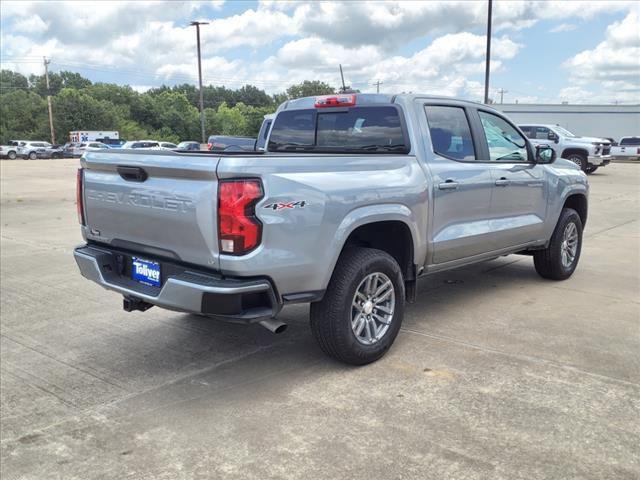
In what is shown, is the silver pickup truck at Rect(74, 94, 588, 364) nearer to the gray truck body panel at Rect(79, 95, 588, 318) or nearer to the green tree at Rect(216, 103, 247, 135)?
the gray truck body panel at Rect(79, 95, 588, 318)

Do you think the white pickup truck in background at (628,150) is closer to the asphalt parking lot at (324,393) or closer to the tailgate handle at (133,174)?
the asphalt parking lot at (324,393)

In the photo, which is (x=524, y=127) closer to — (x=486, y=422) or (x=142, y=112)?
(x=486, y=422)

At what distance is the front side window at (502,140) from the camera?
527 cm

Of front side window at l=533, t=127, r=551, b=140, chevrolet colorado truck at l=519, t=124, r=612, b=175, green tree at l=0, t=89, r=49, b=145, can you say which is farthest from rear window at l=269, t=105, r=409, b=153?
green tree at l=0, t=89, r=49, b=145

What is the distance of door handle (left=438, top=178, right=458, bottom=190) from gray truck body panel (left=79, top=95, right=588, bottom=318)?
0.02 meters

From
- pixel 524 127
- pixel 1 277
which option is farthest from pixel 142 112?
pixel 1 277

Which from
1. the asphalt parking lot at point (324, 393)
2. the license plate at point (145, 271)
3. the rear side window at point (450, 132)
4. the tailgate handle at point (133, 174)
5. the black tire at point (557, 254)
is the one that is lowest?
the asphalt parking lot at point (324, 393)

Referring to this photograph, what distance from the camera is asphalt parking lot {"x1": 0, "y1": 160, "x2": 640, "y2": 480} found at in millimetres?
2943

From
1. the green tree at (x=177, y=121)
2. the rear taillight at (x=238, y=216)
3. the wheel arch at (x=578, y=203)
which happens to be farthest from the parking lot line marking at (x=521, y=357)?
the green tree at (x=177, y=121)

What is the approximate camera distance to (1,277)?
22.5 feet

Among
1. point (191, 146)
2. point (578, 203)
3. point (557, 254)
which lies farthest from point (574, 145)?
point (557, 254)

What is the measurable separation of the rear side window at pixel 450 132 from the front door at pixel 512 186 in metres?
0.22

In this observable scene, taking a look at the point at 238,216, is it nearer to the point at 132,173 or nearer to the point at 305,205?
the point at 305,205

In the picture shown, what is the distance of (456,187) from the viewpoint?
468cm
